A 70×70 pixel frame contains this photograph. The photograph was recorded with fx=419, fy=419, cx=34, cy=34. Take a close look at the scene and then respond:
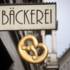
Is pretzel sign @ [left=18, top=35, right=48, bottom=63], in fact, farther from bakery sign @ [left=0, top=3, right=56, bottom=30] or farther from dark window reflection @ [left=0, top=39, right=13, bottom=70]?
dark window reflection @ [left=0, top=39, right=13, bottom=70]

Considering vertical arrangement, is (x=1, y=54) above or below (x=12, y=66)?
above

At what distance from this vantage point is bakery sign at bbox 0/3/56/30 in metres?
4.50

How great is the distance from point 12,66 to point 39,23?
8.24m

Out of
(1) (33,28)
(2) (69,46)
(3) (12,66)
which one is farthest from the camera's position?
(2) (69,46)

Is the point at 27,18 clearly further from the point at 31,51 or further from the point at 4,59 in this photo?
the point at 4,59

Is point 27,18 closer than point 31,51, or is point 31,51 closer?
point 27,18

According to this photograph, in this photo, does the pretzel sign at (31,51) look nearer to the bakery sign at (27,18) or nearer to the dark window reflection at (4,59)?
the bakery sign at (27,18)

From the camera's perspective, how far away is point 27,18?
450 cm

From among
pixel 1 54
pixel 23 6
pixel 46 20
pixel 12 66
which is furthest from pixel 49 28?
pixel 12 66

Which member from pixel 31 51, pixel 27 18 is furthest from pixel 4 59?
pixel 27 18

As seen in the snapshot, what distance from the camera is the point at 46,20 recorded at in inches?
178

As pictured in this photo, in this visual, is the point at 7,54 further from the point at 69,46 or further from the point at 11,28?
the point at 69,46

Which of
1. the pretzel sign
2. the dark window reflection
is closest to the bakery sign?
the pretzel sign

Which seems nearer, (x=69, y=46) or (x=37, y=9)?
(x=37, y=9)
